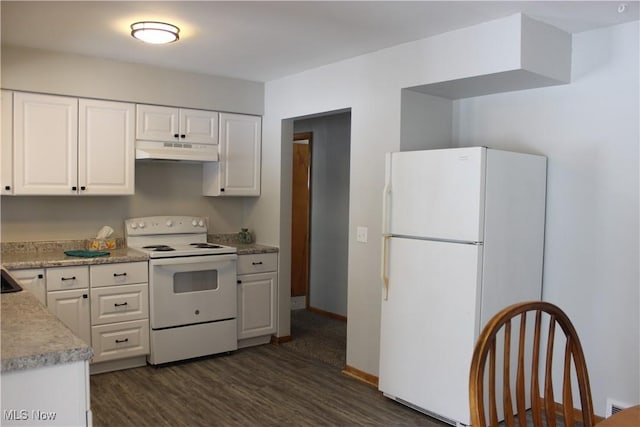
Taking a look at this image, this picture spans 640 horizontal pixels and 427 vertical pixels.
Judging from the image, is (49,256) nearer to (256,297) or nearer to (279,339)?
(256,297)

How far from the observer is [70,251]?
4039mm

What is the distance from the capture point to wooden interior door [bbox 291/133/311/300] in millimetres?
5973

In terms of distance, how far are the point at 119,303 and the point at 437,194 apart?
7.81 feet

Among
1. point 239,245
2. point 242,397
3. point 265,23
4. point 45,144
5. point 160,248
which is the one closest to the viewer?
point 265,23

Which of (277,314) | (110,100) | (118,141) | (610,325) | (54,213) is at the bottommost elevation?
(277,314)

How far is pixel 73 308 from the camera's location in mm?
3660

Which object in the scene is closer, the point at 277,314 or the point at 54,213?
the point at 54,213

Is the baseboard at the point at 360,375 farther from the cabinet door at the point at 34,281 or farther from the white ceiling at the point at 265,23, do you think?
the white ceiling at the point at 265,23

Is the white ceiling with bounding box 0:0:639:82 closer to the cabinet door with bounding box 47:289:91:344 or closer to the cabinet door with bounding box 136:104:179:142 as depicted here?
the cabinet door with bounding box 136:104:179:142

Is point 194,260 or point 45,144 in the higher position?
point 45,144

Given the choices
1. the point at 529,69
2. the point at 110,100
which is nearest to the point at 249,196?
the point at 110,100

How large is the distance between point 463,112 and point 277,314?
90.7 inches

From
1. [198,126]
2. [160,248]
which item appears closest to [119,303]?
[160,248]

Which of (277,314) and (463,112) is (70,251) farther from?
(463,112)
